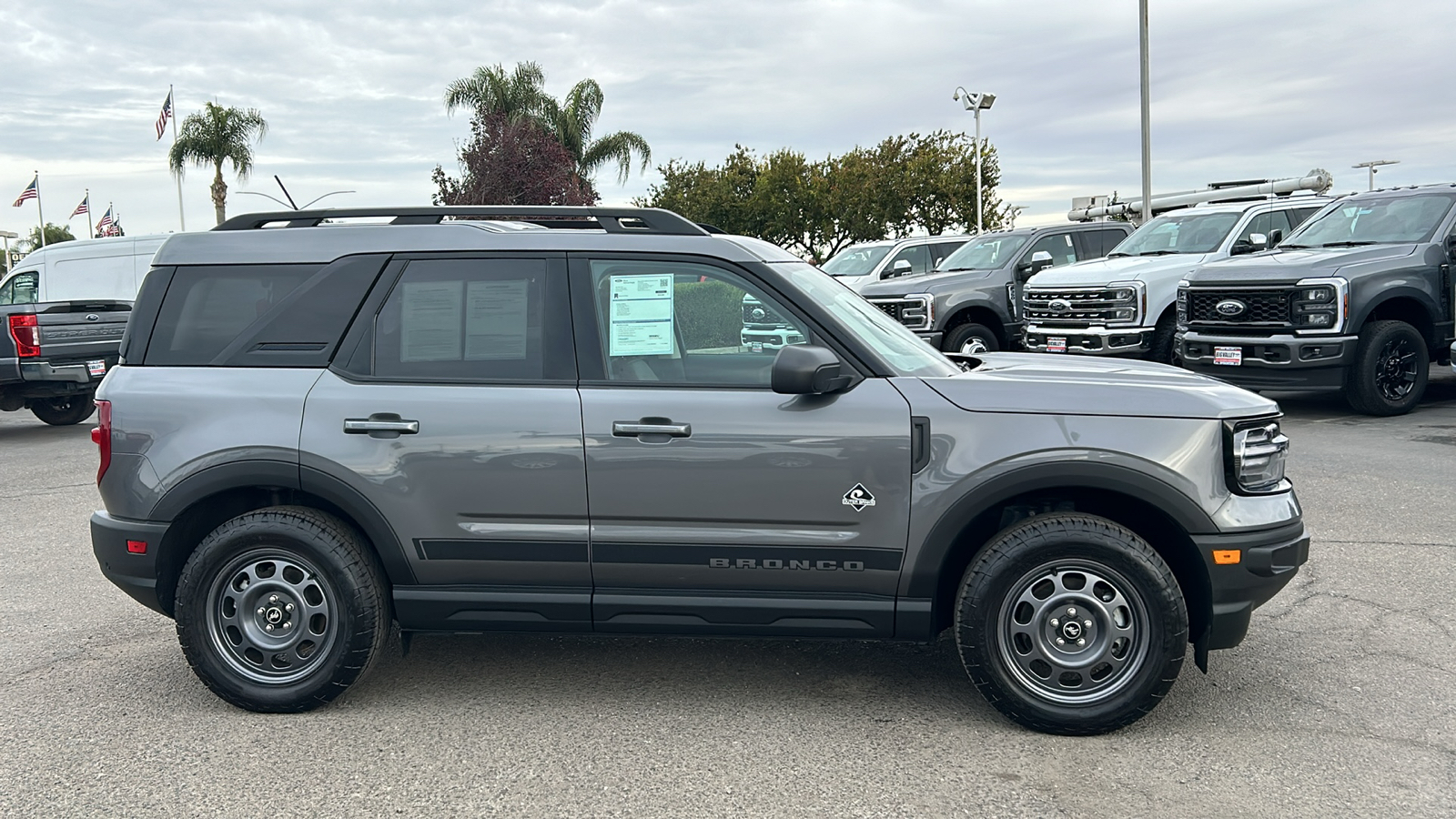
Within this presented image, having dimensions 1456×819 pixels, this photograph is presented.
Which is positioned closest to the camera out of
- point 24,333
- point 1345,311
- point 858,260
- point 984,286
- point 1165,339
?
point 1345,311

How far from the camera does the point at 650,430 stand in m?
4.11

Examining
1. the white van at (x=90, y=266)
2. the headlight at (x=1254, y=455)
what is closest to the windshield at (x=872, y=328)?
the headlight at (x=1254, y=455)

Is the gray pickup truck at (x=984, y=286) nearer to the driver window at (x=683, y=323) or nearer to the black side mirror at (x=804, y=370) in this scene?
the driver window at (x=683, y=323)

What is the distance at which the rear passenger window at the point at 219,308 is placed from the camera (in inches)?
175

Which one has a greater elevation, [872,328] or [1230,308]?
[872,328]

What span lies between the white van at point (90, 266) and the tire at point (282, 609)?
13.0 metres

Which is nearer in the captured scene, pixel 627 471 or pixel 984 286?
pixel 627 471

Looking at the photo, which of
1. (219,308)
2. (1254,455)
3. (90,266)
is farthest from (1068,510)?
(90,266)

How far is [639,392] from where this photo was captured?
419 centimetres

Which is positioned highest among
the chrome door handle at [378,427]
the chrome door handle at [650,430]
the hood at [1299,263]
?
the hood at [1299,263]

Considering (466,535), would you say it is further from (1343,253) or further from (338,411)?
(1343,253)

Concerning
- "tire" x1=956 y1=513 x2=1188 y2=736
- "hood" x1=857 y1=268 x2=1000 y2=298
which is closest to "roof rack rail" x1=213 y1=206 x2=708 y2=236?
"tire" x1=956 y1=513 x2=1188 y2=736

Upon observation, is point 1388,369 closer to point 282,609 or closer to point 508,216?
point 508,216

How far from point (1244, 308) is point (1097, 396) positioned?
8.57m
